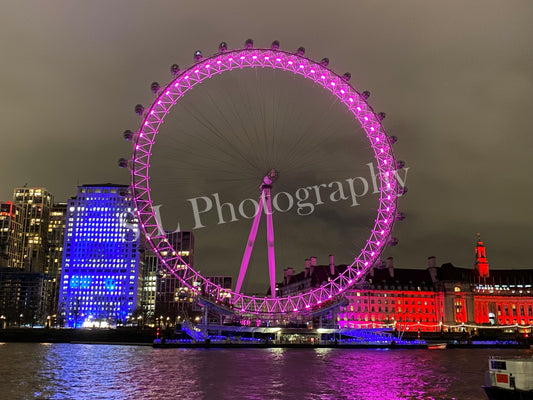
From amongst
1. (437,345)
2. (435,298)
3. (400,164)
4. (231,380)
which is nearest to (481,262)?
(435,298)

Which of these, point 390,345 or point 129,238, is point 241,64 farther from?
point 129,238

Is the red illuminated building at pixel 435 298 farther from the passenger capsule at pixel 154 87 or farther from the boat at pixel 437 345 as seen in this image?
the passenger capsule at pixel 154 87

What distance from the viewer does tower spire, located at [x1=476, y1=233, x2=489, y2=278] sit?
154 meters

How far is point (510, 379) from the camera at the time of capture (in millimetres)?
26234

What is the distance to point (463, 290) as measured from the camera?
14525 centimetres

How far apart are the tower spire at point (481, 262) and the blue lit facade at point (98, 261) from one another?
3897 inches

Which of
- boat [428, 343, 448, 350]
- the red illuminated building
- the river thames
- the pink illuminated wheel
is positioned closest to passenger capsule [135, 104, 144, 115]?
the pink illuminated wheel

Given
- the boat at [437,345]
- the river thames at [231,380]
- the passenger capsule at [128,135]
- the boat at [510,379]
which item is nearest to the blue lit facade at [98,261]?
the boat at [437,345]

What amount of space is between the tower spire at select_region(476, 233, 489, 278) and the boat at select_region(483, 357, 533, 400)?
442 ft

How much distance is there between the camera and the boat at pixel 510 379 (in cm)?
2562

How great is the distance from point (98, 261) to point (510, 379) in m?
161

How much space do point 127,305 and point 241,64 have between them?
12945 centimetres

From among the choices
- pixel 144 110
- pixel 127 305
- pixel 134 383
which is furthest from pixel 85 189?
pixel 134 383

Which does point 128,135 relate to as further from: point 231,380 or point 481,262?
point 481,262
